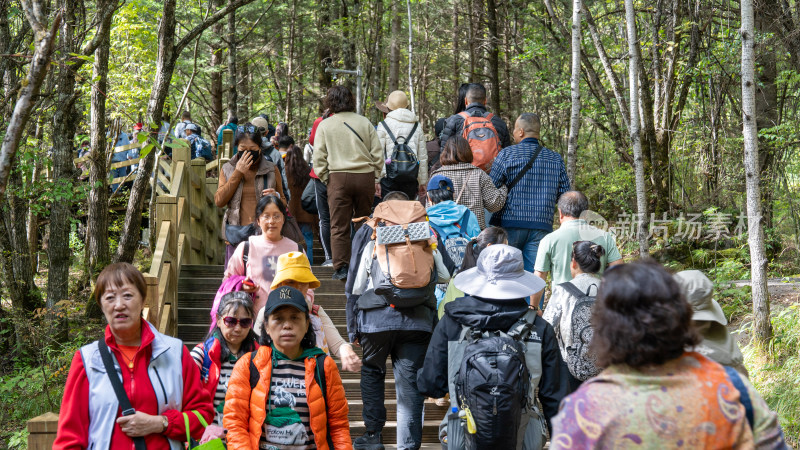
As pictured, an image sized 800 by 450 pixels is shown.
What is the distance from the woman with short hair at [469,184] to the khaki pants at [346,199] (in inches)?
34.0

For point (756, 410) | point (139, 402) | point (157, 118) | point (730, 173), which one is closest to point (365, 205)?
point (157, 118)

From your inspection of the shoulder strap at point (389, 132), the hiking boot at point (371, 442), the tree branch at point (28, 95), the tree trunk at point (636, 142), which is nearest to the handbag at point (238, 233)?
the shoulder strap at point (389, 132)

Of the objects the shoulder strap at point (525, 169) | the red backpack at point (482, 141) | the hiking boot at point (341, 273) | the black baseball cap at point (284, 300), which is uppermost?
the red backpack at point (482, 141)

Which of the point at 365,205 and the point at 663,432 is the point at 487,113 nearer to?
the point at 365,205

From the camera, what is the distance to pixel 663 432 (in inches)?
81.1

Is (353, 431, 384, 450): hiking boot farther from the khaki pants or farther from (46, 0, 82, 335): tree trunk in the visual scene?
(46, 0, 82, 335): tree trunk

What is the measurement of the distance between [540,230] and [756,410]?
5.46 metres

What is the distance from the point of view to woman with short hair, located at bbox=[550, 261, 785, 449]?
207 cm

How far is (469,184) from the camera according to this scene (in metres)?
7.49

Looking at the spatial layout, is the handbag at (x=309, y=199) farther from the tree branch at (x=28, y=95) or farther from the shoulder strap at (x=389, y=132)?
the tree branch at (x=28, y=95)

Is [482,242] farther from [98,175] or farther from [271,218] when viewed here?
[98,175]

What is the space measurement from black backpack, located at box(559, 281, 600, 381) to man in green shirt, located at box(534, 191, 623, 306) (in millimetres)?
1202

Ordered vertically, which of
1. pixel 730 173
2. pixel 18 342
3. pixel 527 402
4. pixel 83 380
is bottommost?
pixel 18 342

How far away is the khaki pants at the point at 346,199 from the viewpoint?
7816 millimetres
